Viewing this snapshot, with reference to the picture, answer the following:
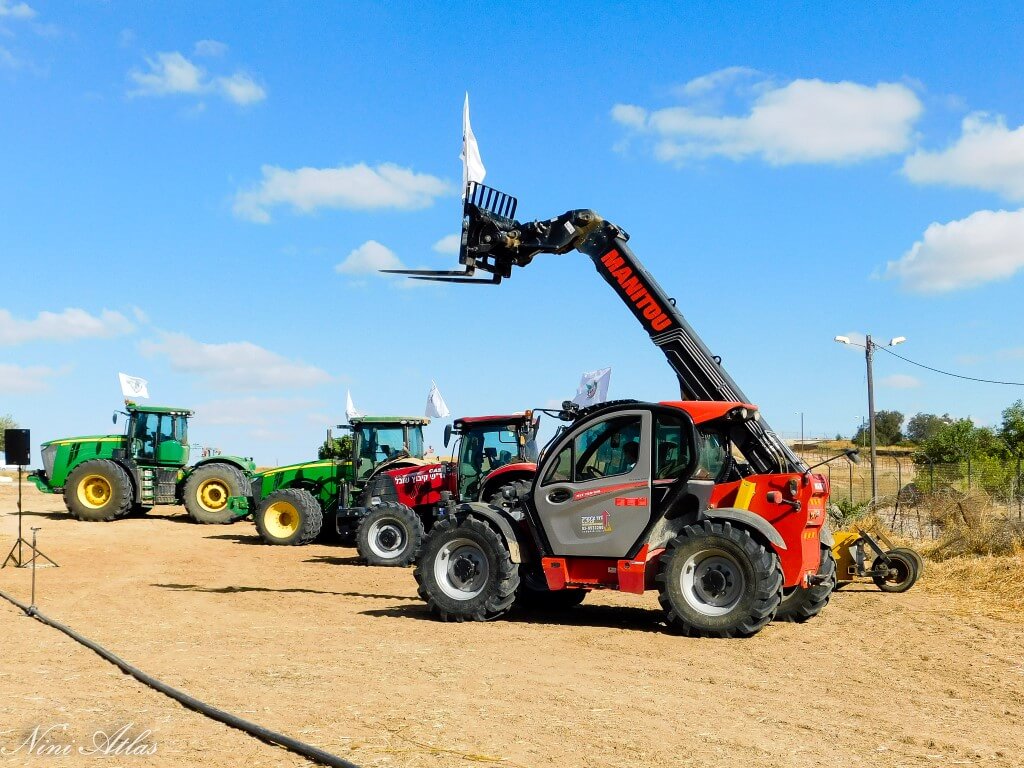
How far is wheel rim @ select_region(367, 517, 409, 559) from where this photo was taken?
16.7 metres

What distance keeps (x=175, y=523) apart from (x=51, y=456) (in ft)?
14.3

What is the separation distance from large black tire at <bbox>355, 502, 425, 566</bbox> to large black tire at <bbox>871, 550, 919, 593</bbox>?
23.7 feet

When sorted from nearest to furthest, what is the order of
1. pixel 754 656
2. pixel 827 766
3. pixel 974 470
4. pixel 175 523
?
1. pixel 827 766
2. pixel 754 656
3. pixel 175 523
4. pixel 974 470

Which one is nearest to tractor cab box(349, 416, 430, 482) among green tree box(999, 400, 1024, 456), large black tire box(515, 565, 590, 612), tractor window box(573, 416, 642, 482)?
large black tire box(515, 565, 590, 612)

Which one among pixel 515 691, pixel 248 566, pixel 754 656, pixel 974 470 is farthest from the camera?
pixel 974 470

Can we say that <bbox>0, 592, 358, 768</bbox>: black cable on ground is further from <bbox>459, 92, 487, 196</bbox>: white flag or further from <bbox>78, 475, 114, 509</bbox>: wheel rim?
<bbox>78, 475, 114, 509</bbox>: wheel rim

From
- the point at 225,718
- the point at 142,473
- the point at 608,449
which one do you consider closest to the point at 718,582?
the point at 608,449

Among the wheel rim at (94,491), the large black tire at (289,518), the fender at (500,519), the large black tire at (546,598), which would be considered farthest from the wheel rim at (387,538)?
the wheel rim at (94,491)

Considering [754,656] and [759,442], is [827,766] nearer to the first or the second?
[754,656]

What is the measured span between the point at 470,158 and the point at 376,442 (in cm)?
893

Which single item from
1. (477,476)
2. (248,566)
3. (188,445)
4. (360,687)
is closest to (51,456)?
(188,445)

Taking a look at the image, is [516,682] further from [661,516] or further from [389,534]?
[389,534]

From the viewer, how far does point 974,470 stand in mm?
27938

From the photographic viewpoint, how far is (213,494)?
25.8 metres
